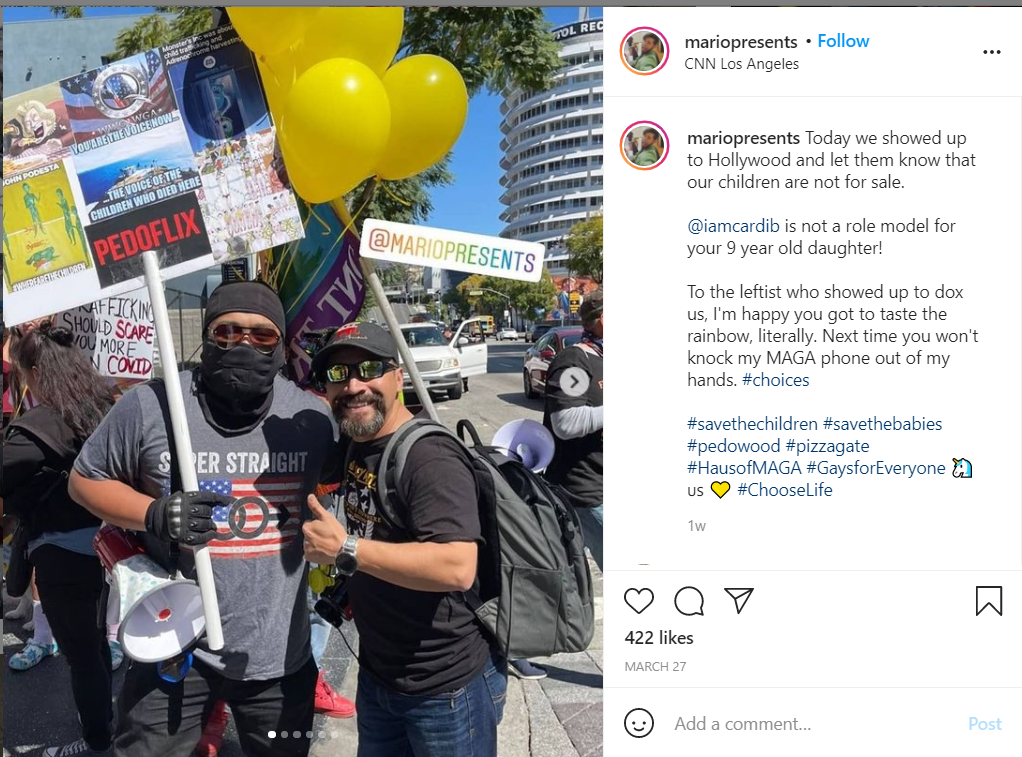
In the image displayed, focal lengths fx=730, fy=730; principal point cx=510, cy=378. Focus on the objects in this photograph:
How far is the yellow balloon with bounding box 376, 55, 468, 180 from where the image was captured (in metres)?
2.25

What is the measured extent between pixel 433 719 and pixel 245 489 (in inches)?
32.0

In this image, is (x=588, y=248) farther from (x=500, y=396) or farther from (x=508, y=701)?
(x=508, y=701)

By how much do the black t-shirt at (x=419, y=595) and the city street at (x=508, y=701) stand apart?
1.06m

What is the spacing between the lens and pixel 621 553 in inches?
76.6

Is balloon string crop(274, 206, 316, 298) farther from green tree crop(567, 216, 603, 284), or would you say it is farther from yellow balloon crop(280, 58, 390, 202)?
green tree crop(567, 216, 603, 284)

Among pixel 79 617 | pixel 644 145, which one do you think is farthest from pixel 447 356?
pixel 79 617

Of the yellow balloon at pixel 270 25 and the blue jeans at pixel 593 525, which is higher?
the yellow balloon at pixel 270 25

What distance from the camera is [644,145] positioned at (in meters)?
1.90

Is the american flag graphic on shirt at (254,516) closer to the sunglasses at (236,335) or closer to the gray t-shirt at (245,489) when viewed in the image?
the gray t-shirt at (245,489)

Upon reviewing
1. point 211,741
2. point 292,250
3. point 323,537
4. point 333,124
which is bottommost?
point 211,741

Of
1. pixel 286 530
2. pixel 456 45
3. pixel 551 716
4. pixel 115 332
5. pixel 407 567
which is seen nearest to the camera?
pixel 407 567

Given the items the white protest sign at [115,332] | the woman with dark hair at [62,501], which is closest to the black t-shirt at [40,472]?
the woman with dark hair at [62,501]

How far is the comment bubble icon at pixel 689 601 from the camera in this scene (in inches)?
76.9

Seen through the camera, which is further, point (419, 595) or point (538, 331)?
point (538, 331)
